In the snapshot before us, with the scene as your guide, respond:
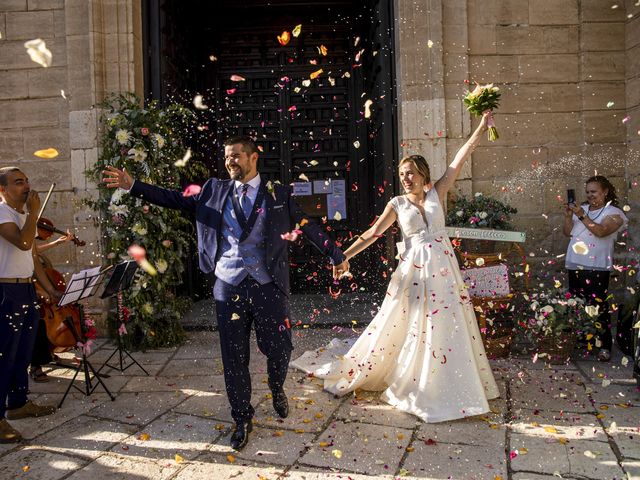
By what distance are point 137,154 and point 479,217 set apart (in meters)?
3.39

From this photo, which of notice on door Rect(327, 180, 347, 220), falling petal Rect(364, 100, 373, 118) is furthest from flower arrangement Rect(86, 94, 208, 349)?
notice on door Rect(327, 180, 347, 220)

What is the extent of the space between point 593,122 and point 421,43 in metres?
2.09

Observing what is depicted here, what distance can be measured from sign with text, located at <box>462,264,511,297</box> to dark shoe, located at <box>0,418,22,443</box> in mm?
3831

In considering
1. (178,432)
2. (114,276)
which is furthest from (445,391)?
(114,276)

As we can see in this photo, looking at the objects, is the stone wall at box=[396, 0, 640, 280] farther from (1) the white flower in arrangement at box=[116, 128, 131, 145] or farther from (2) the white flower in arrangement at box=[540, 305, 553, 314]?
(1) the white flower in arrangement at box=[116, 128, 131, 145]

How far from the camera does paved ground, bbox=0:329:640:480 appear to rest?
320 cm

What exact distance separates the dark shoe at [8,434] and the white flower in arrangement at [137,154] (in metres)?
2.81

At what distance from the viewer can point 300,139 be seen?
8.75m

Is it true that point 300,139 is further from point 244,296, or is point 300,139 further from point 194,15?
point 244,296

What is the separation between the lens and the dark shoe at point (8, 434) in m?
3.68

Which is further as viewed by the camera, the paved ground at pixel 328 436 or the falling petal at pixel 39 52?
the falling petal at pixel 39 52

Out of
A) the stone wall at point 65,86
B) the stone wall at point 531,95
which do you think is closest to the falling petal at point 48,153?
the stone wall at point 65,86

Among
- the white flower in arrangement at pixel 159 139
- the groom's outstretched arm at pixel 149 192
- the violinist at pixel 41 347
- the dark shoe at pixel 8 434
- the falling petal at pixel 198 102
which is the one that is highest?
the falling petal at pixel 198 102

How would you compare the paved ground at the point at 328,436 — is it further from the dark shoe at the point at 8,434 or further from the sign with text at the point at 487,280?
the sign with text at the point at 487,280
